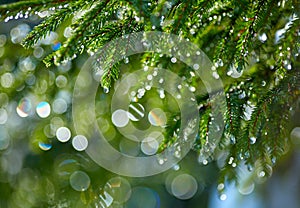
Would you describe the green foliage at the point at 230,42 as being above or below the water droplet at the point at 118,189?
above

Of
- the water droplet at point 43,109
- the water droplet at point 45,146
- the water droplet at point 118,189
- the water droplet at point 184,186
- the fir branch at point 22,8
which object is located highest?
the fir branch at point 22,8

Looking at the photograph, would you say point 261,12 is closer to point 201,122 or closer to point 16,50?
point 201,122

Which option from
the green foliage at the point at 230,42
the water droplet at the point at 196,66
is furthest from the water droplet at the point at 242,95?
the water droplet at the point at 196,66

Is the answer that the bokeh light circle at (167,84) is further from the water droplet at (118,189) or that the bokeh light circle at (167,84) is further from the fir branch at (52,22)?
the water droplet at (118,189)

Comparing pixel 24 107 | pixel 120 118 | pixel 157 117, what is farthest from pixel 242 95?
pixel 24 107

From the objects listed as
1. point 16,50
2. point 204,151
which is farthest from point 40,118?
point 204,151

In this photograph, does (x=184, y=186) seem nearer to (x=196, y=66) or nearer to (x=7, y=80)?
(x=7, y=80)
